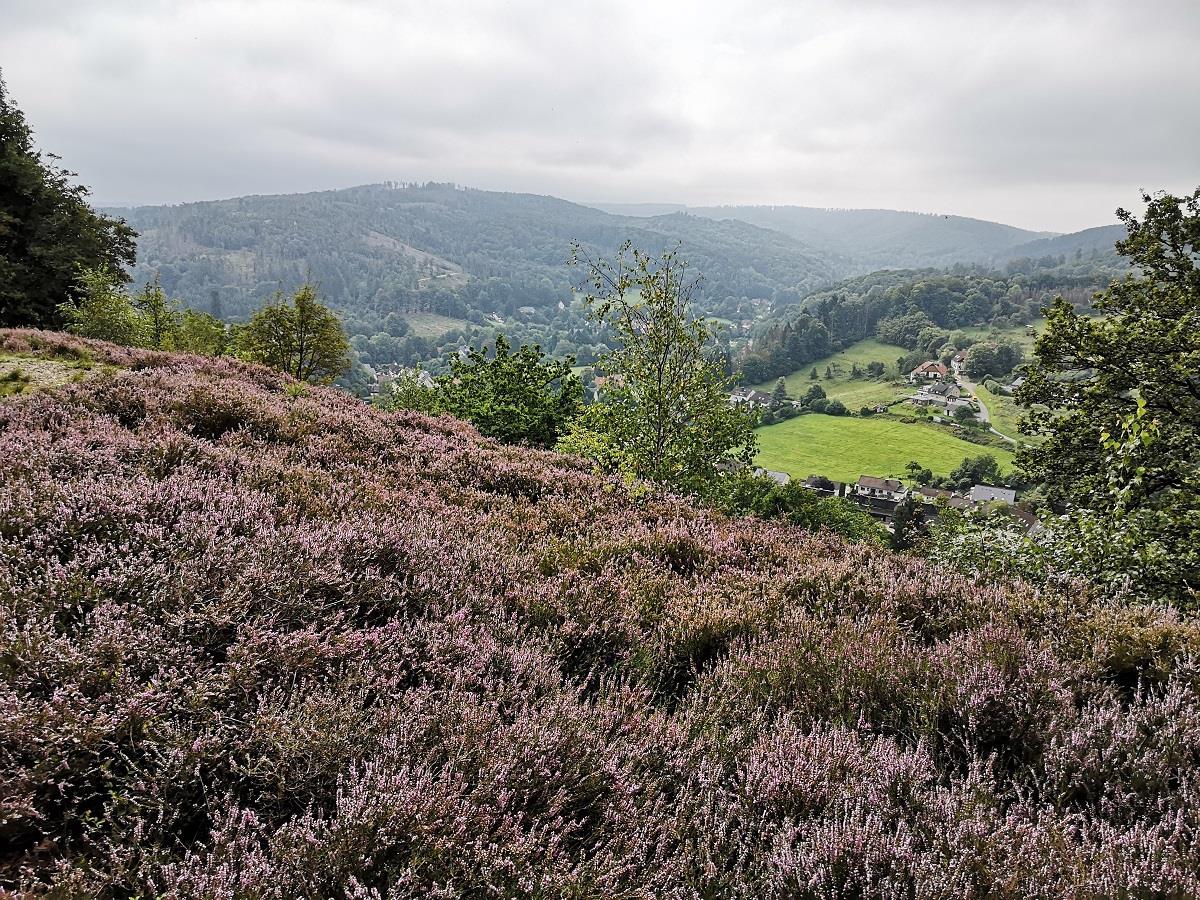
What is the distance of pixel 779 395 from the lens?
431 ft

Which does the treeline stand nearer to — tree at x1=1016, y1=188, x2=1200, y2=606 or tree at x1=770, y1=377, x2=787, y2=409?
tree at x1=770, y1=377, x2=787, y2=409

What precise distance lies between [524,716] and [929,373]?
154 m

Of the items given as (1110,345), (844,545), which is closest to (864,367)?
(1110,345)

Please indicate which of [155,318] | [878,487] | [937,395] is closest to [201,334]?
[155,318]

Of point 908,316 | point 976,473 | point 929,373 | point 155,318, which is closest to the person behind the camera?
point 155,318

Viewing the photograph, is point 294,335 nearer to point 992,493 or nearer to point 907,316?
point 992,493

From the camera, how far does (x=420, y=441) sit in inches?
292

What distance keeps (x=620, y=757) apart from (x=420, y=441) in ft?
18.9

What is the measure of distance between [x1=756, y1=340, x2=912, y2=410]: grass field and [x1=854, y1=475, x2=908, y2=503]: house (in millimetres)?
44007

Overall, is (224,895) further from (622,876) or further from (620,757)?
(620,757)

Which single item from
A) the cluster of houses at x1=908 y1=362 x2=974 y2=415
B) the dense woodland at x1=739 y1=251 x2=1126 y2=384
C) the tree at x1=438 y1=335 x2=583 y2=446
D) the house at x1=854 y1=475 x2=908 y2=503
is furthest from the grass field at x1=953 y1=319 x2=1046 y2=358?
the tree at x1=438 y1=335 x2=583 y2=446

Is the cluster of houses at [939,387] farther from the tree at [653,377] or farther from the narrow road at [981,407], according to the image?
the tree at [653,377]

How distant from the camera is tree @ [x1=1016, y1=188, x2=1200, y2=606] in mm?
9648

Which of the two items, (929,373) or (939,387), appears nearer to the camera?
(939,387)
